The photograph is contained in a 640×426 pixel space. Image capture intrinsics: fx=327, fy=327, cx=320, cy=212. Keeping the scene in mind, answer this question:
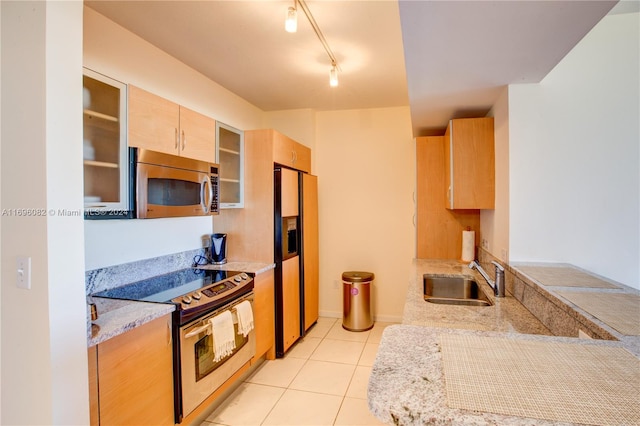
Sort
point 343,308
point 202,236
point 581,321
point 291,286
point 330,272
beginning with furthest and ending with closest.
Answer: point 330,272 → point 343,308 → point 291,286 → point 202,236 → point 581,321

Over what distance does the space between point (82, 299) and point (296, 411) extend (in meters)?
1.64

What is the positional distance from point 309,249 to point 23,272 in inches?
103

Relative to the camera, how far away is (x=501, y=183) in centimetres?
223

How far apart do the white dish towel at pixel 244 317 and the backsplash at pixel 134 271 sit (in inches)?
27.5

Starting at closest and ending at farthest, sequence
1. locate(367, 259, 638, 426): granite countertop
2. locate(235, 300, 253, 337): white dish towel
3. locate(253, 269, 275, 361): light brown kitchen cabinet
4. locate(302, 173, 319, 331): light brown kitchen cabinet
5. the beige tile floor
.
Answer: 1. locate(367, 259, 638, 426): granite countertop
2. the beige tile floor
3. locate(235, 300, 253, 337): white dish towel
4. locate(253, 269, 275, 361): light brown kitchen cabinet
5. locate(302, 173, 319, 331): light brown kitchen cabinet

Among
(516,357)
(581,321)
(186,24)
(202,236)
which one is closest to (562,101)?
(581,321)

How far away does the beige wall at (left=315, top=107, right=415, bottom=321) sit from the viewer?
3949 millimetres

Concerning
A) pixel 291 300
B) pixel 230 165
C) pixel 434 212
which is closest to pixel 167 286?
pixel 230 165

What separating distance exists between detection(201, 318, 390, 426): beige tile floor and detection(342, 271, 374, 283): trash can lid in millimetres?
617

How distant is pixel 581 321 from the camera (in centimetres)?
118

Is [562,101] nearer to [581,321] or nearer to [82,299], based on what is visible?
[581,321]

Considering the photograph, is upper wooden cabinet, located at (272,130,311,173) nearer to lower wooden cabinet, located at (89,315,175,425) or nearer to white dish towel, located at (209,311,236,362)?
white dish towel, located at (209,311,236,362)

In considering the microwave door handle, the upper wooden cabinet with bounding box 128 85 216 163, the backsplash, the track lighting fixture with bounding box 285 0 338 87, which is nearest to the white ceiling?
the track lighting fixture with bounding box 285 0 338 87

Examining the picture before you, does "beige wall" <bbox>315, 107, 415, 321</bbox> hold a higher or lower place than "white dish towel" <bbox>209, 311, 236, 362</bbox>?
higher
